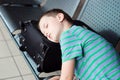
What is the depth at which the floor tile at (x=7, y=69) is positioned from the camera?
198cm

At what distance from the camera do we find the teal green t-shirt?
47.2 inches

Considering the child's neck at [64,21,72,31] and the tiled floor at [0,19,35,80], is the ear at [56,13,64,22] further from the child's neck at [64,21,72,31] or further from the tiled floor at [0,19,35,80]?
the tiled floor at [0,19,35,80]

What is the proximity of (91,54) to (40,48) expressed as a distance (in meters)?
0.51

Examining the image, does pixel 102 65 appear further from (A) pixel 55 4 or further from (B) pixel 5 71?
(A) pixel 55 4

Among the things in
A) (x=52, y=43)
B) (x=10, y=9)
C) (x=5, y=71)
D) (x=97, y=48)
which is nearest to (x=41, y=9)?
(x=10, y=9)

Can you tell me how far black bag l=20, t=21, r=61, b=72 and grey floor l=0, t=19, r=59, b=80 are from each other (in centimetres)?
23

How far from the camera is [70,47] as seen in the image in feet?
3.93

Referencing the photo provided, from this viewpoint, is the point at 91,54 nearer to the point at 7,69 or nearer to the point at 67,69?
the point at 67,69

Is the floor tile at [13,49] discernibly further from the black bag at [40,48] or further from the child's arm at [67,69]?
the child's arm at [67,69]

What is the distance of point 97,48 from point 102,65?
0.10 meters

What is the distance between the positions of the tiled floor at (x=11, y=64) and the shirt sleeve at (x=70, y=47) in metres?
0.92

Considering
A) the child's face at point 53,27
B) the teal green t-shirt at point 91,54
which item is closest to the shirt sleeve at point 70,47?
the teal green t-shirt at point 91,54

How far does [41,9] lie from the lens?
8.19 ft

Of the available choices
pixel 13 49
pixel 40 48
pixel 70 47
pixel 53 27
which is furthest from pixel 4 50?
pixel 70 47
